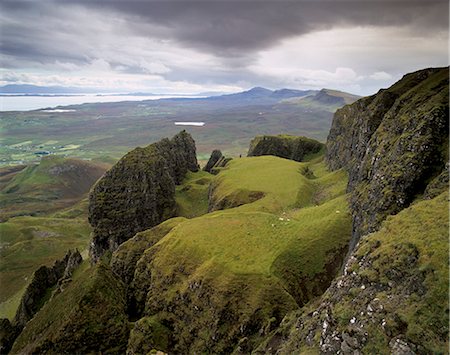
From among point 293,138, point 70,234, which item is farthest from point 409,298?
point 70,234

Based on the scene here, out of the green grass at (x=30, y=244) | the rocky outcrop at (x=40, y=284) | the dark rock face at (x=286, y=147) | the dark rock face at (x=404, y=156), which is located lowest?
the green grass at (x=30, y=244)

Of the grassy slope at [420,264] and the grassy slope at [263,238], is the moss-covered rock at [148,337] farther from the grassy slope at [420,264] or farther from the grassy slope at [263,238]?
the grassy slope at [420,264]

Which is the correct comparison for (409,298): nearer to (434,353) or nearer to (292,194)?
(434,353)

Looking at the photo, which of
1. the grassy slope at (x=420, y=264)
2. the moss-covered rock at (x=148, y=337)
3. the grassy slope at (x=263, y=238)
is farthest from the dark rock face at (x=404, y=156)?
the moss-covered rock at (x=148, y=337)

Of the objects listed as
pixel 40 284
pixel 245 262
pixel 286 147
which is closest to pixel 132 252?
pixel 245 262

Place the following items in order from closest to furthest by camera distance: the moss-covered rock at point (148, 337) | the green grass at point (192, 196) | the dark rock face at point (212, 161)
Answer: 1. the moss-covered rock at point (148, 337)
2. the green grass at point (192, 196)
3. the dark rock face at point (212, 161)

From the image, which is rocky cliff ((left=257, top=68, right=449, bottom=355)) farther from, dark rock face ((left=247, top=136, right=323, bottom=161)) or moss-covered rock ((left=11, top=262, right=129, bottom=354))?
dark rock face ((left=247, top=136, right=323, bottom=161))

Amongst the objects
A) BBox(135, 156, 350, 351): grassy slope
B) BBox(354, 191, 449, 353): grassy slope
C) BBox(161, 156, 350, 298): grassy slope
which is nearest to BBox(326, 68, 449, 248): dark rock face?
BBox(161, 156, 350, 298): grassy slope
